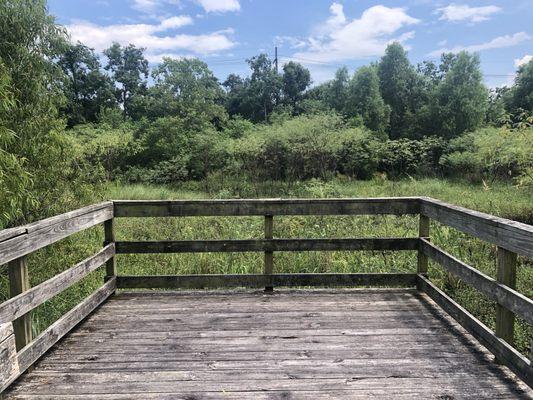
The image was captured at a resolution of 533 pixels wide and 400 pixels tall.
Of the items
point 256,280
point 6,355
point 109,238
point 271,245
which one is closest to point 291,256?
A: point 256,280

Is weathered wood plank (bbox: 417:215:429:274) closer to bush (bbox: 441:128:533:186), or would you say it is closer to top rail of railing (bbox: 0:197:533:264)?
top rail of railing (bbox: 0:197:533:264)

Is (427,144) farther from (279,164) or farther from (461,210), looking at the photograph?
(461,210)

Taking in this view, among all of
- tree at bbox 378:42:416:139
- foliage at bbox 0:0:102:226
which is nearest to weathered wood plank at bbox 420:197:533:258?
foliage at bbox 0:0:102:226

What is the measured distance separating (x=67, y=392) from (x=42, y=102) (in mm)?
4602

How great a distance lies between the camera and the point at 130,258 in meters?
8.27

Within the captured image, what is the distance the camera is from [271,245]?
15.3ft

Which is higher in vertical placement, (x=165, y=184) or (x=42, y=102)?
(x=42, y=102)

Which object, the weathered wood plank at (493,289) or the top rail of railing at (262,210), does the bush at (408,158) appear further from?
the weathered wood plank at (493,289)

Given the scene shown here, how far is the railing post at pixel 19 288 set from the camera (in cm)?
298

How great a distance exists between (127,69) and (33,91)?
5649 cm

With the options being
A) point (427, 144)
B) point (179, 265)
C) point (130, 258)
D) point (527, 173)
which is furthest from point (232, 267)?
point (427, 144)

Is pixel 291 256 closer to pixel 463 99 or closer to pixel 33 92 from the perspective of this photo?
pixel 33 92

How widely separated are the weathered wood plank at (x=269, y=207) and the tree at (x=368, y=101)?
29009 millimetres

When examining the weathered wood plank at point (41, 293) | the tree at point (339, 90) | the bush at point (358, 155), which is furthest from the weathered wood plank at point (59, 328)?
the tree at point (339, 90)
